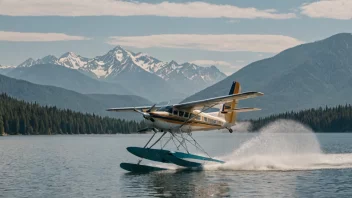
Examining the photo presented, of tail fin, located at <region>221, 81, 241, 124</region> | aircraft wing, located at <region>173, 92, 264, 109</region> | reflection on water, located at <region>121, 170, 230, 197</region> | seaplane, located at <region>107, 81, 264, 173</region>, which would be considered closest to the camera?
reflection on water, located at <region>121, 170, 230, 197</region>

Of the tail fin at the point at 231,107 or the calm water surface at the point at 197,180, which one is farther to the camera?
the tail fin at the point at 231,107

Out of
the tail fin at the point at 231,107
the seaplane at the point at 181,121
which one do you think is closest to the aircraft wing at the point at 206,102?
the seaplane at the point at 181,121

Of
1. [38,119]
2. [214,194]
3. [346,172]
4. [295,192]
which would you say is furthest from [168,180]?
[38,119]

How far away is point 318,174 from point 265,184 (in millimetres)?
8217

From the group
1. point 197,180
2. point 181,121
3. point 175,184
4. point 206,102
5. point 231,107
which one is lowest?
point 175,184

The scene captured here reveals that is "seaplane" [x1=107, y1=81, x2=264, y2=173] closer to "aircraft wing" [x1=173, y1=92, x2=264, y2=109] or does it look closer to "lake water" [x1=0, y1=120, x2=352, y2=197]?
"aircraft wing" [x1=173, y1=92, x2=264, y2=109]

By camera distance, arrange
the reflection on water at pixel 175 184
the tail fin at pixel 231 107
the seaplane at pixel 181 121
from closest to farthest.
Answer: the reflection on water at pixel 175 184 < the seaplane at pixel 181 121 < the tail fin at pixel 231 107

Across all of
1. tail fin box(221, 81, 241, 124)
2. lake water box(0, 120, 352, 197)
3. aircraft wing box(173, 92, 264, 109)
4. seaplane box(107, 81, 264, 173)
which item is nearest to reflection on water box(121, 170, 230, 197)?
lake water box(0, 120, 352, 197)

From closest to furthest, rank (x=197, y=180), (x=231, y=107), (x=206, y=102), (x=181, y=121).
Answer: (x=197, y=180)
(x=206, y=102)
(x=181, y=121)
(x=231, y=107)

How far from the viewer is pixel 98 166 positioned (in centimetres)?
5706

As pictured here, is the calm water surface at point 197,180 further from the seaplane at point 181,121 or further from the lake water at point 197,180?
the seaplane at point 181,121

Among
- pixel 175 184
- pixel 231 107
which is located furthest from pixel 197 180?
pixel 231 107

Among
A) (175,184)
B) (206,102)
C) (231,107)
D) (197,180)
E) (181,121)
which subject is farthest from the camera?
(231,107)

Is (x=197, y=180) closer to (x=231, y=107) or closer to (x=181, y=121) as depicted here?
(x=181, y=121)
